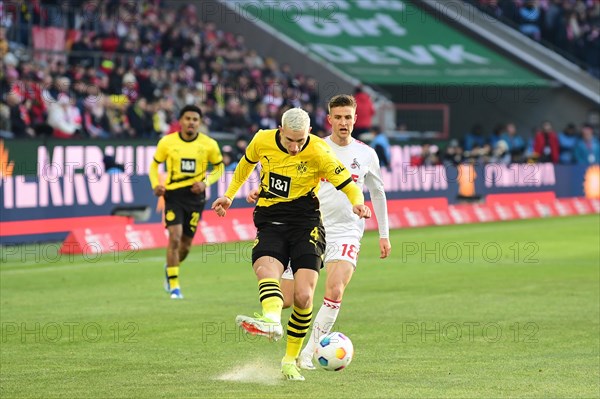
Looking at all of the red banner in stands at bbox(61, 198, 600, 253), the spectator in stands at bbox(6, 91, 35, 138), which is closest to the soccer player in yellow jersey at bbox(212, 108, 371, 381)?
the red banner in stands at bbox(61, 198, 600, 253)

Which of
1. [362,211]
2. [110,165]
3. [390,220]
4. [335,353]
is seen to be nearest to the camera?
[335,353]

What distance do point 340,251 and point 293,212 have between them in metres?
0.80

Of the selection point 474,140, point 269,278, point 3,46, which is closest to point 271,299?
point 269,278

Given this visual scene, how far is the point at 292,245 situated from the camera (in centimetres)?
1098

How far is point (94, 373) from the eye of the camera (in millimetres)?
11156

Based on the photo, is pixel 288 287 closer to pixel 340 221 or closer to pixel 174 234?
pixel 340 221

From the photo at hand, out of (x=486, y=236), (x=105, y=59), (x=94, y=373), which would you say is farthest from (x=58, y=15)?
(x=94, y=373)

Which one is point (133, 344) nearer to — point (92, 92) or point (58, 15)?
point (92, 92)

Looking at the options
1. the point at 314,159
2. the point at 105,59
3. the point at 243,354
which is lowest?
the point at 243,354

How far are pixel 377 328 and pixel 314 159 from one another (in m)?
3.83

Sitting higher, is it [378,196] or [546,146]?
[546,146]

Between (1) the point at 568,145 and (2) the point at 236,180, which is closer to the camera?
(2) the point at 236,180

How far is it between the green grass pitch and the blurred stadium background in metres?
0.46

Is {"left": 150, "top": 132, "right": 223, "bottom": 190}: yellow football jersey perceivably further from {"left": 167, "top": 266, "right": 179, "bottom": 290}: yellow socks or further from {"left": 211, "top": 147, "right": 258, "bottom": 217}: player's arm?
{"left": 211, "top": 147, "right": 258, "bottom": 217}: player's arm
